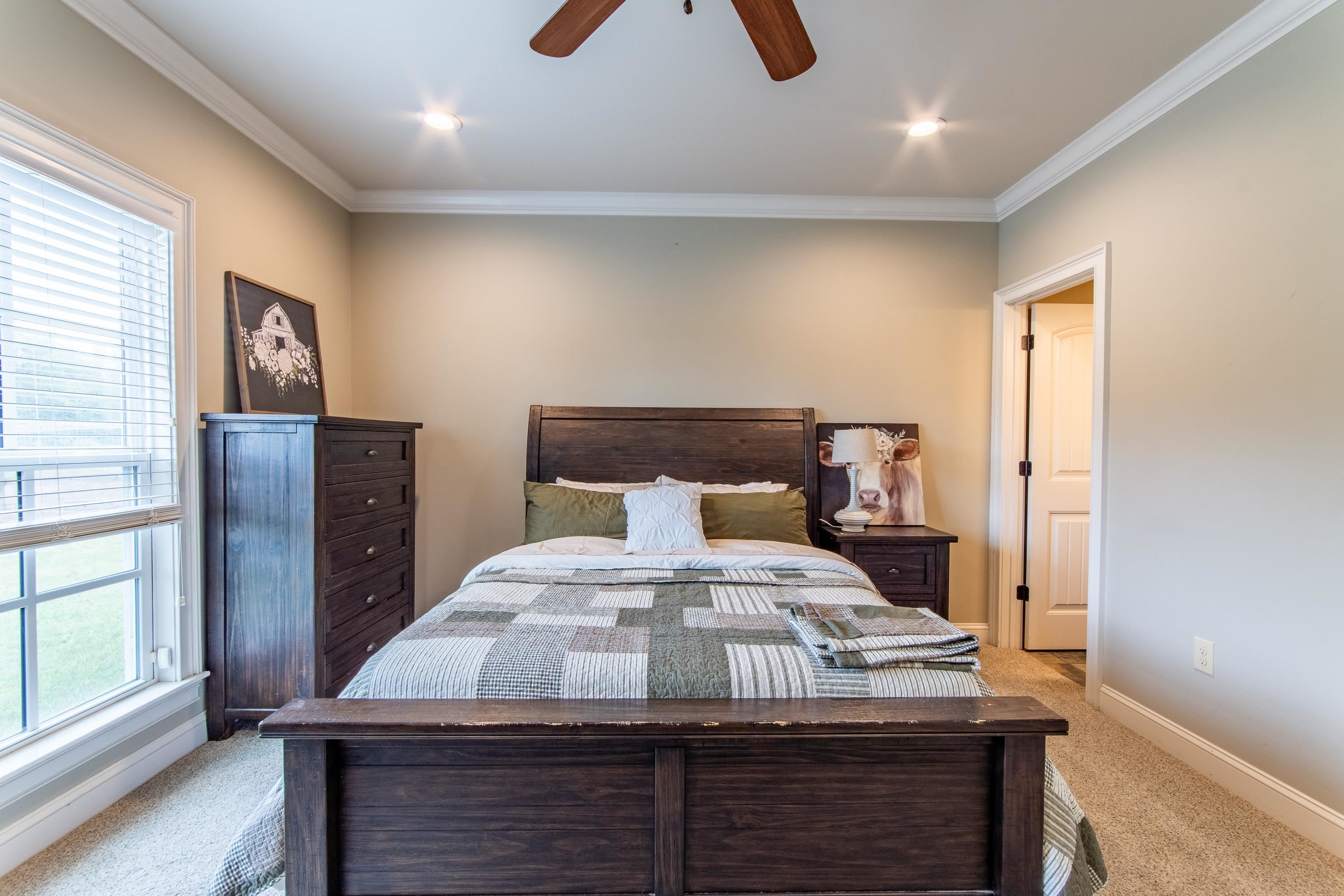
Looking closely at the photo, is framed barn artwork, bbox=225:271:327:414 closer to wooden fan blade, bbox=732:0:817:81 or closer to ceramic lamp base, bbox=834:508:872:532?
wooden fan blade, bbox=732:0:817:81

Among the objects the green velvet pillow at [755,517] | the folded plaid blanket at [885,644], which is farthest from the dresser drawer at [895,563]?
the folded plaid blanket at [885,644]

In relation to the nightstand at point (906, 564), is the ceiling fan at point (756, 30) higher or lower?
higher

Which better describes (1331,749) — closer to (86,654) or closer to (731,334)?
(731,334)

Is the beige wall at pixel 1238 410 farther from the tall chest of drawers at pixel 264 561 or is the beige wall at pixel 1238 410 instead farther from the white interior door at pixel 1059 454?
the tall chest of drawers at pixel 264 561

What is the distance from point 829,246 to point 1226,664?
2.56m

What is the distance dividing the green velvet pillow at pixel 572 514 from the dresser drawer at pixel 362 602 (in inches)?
27.3

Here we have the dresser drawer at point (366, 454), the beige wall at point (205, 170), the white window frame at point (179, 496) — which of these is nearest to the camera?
the beige wall at point (205, 170)

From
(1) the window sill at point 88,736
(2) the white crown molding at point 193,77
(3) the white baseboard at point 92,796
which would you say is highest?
(2) the white crown molding at point 193,77

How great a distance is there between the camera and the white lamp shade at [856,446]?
2.92 meters

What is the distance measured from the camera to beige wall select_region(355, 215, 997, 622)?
3.22m

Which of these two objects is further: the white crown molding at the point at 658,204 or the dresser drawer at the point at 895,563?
the white crown molding at the point at 658,204

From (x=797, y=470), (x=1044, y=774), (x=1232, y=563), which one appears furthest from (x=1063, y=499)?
(x=1044, y=774)

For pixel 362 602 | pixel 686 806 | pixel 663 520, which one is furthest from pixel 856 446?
pixel 362 602

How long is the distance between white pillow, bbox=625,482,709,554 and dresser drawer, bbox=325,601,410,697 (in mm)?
1195
